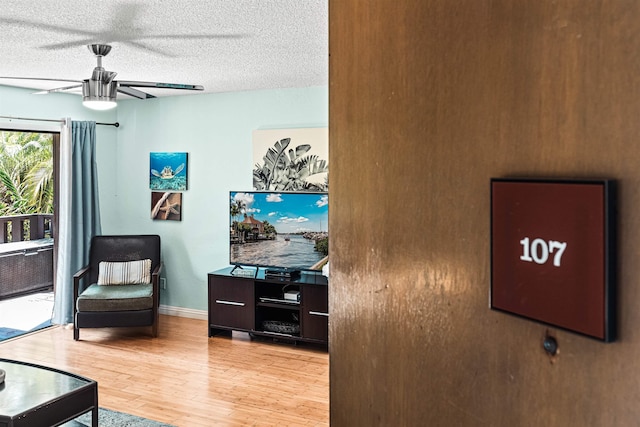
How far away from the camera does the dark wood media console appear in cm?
463

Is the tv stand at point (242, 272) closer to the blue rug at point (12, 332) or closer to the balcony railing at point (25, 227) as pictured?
the blue rug at point (12, 332)

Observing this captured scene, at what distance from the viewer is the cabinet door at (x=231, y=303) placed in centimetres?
491

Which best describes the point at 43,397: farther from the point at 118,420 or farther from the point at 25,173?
the point at 25,173

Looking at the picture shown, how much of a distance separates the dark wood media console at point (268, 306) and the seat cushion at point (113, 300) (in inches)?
24.3

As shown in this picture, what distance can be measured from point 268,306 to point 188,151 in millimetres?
1986

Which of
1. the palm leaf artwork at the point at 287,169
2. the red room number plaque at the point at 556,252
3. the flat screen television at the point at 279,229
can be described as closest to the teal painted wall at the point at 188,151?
the palm leaf artwork at the point at 287,169

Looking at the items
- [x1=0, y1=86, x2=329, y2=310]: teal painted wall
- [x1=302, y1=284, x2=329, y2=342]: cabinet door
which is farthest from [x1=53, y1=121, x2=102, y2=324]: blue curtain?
[x1=302, y1=284, x2=329, y2=342]: cabinet door

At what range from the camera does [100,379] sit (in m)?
3.99

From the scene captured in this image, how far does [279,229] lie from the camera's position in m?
4.86

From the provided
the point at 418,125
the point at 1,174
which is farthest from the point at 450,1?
the point at 1,174

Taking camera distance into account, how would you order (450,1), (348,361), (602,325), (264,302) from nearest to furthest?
(602,325)
(450,1)
(348,361)
(264,302)

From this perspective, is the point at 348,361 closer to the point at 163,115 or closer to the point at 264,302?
the point at 264,302

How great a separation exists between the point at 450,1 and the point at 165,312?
5.73 meters

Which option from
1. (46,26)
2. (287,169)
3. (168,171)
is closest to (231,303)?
(287,169)
